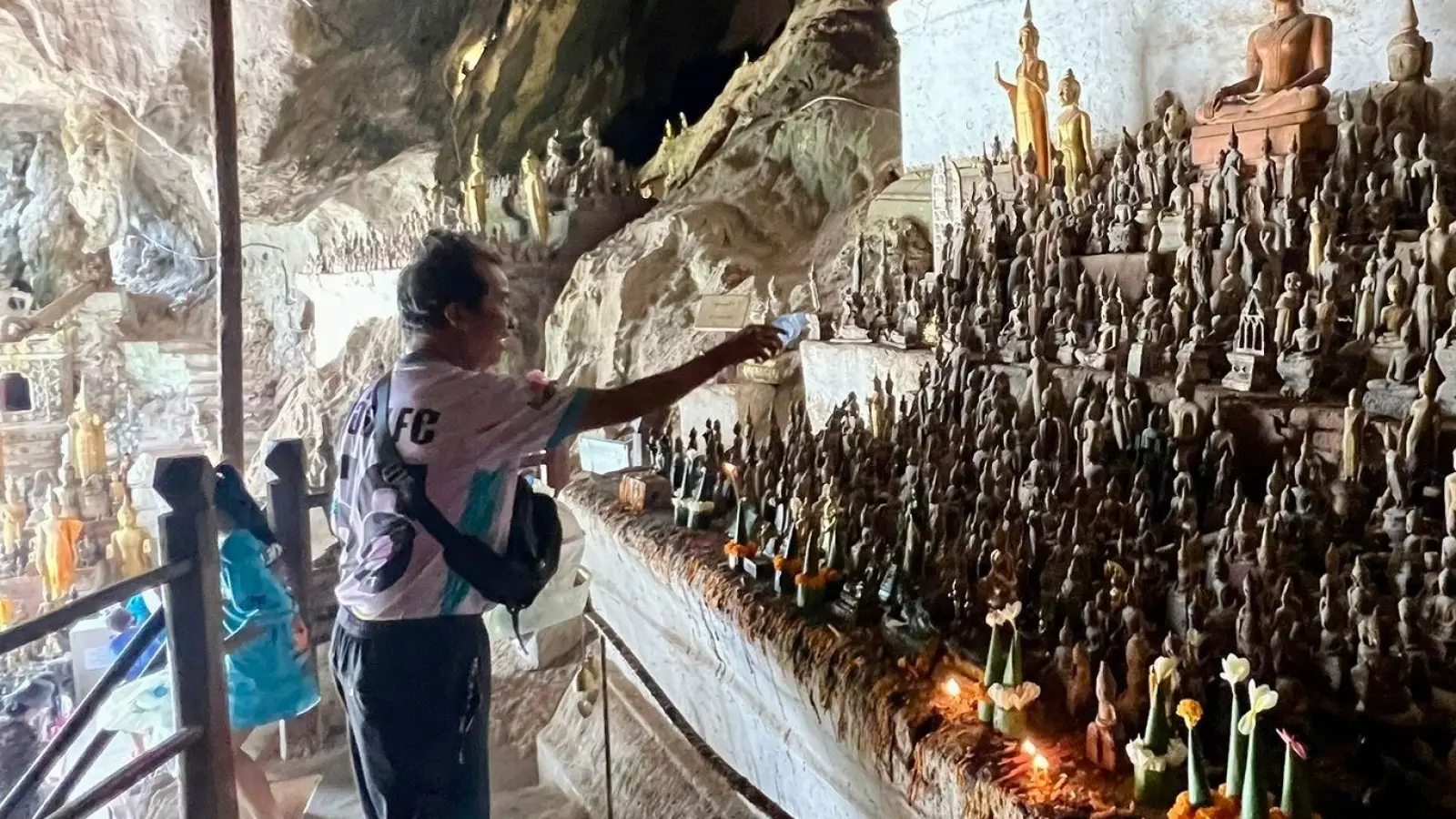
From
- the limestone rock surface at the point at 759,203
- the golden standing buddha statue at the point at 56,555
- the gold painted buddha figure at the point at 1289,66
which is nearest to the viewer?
the gold painted buddha figure at the point at 1289,66

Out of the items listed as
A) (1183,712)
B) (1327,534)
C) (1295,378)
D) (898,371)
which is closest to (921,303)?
(898,371)

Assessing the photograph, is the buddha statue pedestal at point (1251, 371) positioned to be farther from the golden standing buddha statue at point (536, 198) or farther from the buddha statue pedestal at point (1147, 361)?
the golden standing buddha statue at point (536, 198)

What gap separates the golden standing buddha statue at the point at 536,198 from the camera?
44.1ft

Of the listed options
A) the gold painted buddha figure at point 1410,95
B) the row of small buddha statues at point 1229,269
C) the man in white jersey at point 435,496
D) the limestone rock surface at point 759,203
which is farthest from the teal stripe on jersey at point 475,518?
the limestone rock surface at point 759,203

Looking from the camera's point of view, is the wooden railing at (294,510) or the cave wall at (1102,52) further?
the cave wall at (1102,52)

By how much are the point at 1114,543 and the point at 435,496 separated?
1.79 metres

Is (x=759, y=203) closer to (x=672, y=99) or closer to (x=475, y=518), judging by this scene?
(x=672, y=99)

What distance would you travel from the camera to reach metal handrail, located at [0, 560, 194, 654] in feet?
6.43

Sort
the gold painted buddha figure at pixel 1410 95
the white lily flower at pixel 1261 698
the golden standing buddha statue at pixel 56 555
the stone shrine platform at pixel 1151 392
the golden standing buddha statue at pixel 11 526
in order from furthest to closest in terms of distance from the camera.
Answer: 1. the golden standing buddha statue at pixel 11 526
2. the golden standing buddha statue at pixel 56 555
3. the gold painted buddha figure at pixel 1410 95
4. the stone shrine platform at pixel 1151 392
5. the white lily flower at pixel 1261 698

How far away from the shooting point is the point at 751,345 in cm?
226

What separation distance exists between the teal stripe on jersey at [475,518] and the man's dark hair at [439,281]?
1.11ft

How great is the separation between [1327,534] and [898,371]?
2651 millimetres

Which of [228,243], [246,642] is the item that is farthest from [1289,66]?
[228,243]

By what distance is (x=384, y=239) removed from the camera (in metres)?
16.5
